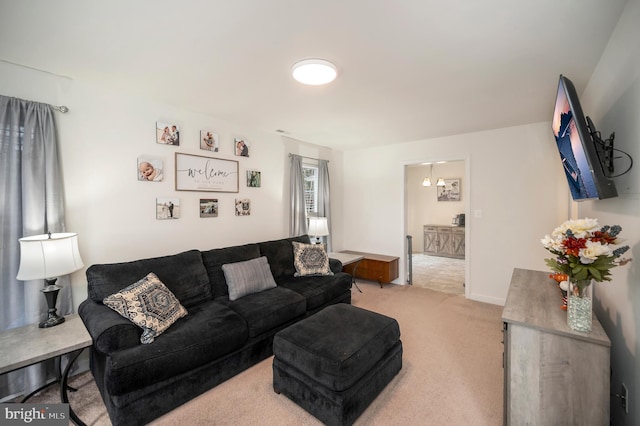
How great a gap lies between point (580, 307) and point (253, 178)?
339 centimetres

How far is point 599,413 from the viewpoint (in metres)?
1.29

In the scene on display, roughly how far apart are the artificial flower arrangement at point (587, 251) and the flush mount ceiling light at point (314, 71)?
1.79m

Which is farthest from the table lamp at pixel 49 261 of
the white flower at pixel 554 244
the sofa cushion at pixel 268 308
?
the white flower at pixel 554 244

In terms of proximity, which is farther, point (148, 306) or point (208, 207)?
point (208, 207)

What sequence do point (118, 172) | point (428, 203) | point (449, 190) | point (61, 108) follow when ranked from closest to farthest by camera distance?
point (61, 108)
point (118, 172)
point (449, 190)
point (428, 203)

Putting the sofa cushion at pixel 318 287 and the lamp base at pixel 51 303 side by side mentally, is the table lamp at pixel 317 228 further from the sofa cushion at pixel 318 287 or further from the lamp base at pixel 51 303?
the lamp base at pixel 51 303

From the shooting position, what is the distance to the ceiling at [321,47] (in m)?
1.45

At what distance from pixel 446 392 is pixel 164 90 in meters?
→ 3.48

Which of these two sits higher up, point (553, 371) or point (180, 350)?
point (553, 371)

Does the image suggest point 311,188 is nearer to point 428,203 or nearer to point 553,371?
point 553,371

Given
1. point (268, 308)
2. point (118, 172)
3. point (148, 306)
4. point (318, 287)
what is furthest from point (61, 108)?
point (318, 287)

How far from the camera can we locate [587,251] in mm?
1293

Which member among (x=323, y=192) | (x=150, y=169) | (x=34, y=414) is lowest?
(x=34, y=414)

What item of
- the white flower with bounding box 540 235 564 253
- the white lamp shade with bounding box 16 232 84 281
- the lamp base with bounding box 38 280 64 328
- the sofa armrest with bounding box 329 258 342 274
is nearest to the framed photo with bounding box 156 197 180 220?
the white lamp shade with bounding box 16 232 84 281
